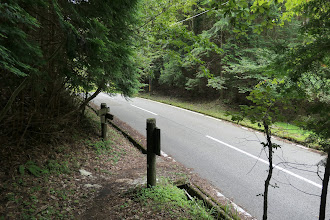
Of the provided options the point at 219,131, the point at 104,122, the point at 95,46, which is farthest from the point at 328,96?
the point at 219,131

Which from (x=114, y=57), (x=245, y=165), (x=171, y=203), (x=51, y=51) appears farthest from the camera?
(x=245, y=165)

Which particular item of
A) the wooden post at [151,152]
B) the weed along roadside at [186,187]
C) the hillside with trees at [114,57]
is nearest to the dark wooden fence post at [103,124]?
the hillside with trees at [114,57]

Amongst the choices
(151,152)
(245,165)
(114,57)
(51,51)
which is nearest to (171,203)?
(151,152)

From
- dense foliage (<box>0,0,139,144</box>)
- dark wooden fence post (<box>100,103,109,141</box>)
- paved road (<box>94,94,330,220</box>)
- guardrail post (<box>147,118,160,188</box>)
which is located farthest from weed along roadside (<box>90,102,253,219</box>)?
dark wooden fence post (<box>100,103,109,141</box>)

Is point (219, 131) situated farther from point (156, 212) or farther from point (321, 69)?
point (321, 69)

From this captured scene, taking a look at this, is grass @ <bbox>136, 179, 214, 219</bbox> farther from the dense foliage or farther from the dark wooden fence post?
the dark wooden fence post

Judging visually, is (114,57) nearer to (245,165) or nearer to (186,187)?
(186,187)

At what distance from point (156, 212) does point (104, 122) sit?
3800mm

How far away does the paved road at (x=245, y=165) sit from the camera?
4.13 metres

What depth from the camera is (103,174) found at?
4.70 meters

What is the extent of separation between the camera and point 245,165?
5828 millimetres

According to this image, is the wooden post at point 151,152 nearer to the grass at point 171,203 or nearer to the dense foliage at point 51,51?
the grass at point 171,203

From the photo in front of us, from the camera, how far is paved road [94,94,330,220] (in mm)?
4133

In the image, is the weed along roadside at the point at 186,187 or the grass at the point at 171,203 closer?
the grass at the point at 171,203
